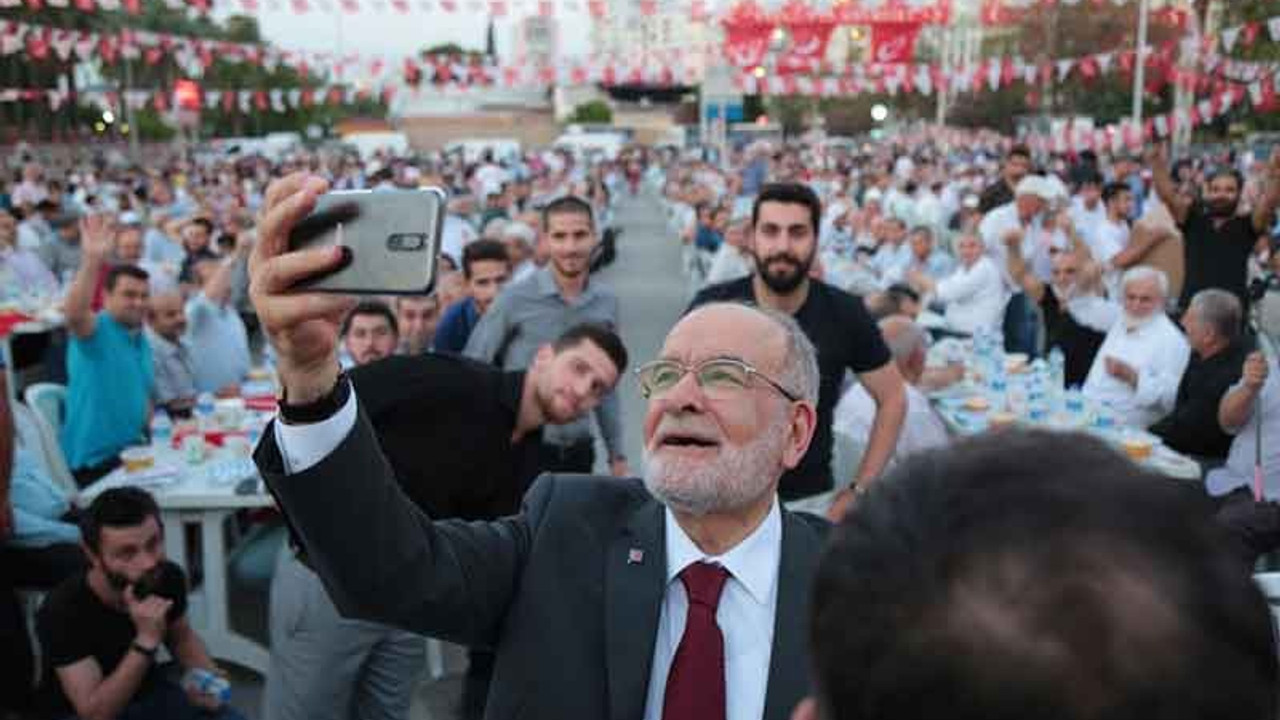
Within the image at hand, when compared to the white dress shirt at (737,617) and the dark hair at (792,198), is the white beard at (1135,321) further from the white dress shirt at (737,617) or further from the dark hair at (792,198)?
the white dress shirt at (737,617)

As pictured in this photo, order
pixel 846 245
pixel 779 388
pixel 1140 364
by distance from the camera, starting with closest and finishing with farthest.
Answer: pixel 779 388 < pixel 1140 364 < pixel 846 245

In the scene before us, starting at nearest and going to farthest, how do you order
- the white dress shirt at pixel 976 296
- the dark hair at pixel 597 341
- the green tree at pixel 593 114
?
1. the dark hair at pixel 597 341
2. the white dress shirt at pixel 976 296
3. the green tree at pixel 593 114

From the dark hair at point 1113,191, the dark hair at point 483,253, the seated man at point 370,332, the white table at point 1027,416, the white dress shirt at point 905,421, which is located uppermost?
the dark hair at point 1113,191

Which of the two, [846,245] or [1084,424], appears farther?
[846,245]

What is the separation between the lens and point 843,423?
5.27 metres

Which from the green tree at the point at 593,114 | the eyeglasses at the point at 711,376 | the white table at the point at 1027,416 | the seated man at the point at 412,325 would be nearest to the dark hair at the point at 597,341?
the eyeglasses at the point at 711,376

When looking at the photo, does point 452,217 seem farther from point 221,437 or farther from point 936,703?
point 936,703

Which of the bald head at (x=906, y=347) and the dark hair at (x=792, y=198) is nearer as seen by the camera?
the dark hair at (x=792, y=198)

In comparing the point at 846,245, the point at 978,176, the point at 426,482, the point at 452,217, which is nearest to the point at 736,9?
the point at 978,176

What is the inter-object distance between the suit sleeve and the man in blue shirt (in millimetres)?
4301

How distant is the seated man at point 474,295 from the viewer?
591 cm

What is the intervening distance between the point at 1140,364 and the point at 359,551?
5595 millimetres

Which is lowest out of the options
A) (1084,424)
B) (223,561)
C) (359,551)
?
(223,561)

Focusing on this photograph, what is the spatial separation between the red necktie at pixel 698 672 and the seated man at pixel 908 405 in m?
3.13
